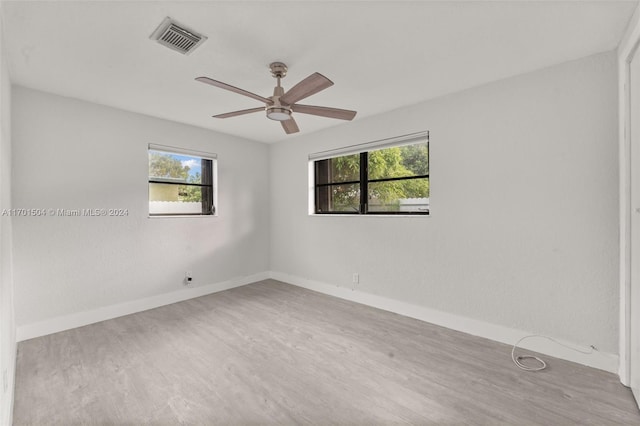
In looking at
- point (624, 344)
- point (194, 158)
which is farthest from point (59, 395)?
point (624, 344)

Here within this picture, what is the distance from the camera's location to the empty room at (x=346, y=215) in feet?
5.70

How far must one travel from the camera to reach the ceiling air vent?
1.78 meters

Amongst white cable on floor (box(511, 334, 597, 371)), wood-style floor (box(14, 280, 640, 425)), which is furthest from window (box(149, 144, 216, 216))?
white cable on floor (box(511, 334, 597, 371))

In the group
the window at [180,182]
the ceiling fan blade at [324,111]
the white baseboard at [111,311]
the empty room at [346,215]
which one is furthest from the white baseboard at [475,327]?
the ceiling fan blade at [324,111]

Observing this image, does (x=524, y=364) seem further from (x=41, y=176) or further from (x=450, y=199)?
(x=41, y=176)

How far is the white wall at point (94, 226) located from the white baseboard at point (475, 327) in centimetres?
191

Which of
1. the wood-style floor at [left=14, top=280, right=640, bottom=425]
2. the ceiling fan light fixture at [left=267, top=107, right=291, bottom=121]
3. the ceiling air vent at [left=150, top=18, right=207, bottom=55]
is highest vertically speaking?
the ceiling air vent at [left=150, top=18, right=207, bottom=55]

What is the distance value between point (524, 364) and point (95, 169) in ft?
14.4

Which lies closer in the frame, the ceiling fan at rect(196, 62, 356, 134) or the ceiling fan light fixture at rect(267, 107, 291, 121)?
the ceiling fan at rect(196, 62, 356, 134)

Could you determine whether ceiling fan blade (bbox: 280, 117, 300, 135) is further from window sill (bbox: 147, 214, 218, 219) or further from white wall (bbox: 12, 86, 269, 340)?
window sill (bbox: 147, 214, 218, 219)

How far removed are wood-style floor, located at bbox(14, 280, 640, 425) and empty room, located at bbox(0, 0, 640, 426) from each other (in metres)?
0.02

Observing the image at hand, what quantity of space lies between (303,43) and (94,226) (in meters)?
2.86

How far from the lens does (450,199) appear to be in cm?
289

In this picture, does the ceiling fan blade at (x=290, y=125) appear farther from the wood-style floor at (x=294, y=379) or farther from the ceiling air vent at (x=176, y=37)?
the wood-style floor at (x=294, y=379)
